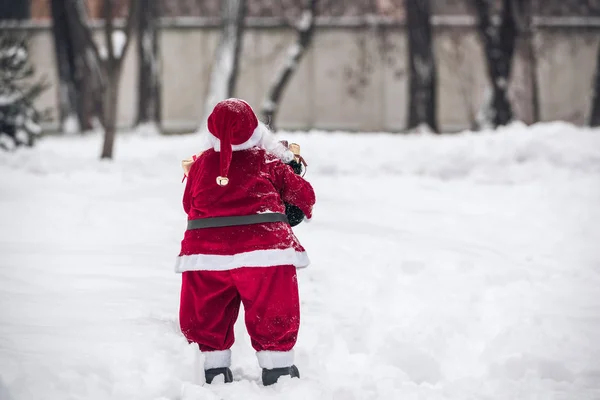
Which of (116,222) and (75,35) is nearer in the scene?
(116,222)

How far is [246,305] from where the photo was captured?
4.53 m

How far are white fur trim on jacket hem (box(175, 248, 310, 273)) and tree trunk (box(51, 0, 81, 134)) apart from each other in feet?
52.7

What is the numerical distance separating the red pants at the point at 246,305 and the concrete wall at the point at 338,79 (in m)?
24.3

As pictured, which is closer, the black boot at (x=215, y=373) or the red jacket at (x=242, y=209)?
the red jacket at (x=242, y=209)

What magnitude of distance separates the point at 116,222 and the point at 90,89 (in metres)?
13.3

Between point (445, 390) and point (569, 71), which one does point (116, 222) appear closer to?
point (445, 390)

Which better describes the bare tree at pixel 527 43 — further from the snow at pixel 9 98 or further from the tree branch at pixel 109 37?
the snow at pixel 9 98

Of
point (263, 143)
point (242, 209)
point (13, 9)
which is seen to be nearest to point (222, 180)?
point (242, 209)

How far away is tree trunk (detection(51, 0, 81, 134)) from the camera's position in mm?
19703

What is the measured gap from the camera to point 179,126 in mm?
29062

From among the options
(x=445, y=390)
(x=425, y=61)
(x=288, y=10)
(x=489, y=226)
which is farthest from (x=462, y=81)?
(x=445, y=390)

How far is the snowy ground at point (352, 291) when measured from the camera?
14.6ft

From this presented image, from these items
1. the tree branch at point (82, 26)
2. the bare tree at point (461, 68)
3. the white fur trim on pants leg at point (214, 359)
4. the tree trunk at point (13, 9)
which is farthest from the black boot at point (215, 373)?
the tree trunk at point (13, 9)

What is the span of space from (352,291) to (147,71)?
14984mm
